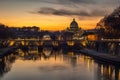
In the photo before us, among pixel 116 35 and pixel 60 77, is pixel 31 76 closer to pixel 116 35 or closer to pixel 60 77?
pixel 60 77

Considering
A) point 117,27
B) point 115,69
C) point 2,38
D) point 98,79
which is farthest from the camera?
point 2,38

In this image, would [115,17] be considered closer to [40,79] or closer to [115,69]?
[115,69]

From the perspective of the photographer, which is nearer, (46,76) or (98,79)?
(98,79)

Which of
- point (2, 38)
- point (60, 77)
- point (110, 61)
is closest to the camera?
point (60, 77)

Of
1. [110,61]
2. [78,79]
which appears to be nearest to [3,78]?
[78,79]

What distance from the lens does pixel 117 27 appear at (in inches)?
4279

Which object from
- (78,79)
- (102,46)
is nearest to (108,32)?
(102,46)

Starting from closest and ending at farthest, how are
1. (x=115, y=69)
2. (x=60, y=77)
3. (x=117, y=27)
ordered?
(x=60, y=77), (x=115, y=69), (x=117, y=27)

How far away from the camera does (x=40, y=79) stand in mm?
61312

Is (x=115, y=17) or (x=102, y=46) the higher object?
(x=115, y=17)

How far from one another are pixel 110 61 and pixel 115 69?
40.7 ft

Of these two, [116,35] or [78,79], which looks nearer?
[78,79]

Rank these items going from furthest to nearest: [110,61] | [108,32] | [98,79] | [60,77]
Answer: [108,32]
[110,61]
[60,77]
[98,79]

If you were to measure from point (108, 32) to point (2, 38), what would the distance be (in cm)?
5671
